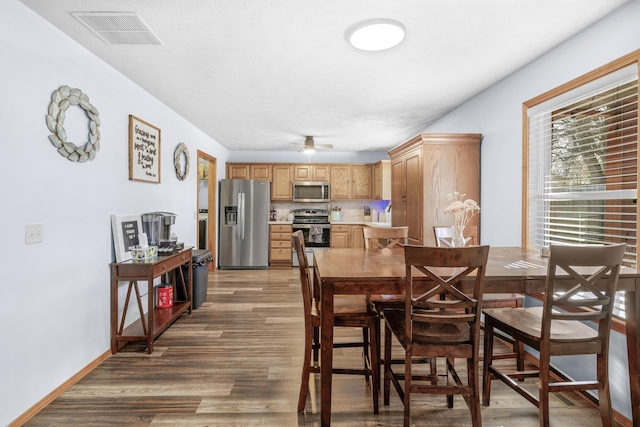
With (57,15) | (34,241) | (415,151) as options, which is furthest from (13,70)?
(415,151)

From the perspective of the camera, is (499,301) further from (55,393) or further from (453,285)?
(55,393)

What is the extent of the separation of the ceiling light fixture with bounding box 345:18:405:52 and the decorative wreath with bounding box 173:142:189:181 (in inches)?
108

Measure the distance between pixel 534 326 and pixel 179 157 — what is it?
4053 millimetres

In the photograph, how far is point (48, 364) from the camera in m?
2.07

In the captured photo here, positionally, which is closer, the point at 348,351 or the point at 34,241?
the point at 34,241

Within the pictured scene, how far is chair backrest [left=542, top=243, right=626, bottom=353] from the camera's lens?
1.49 meters

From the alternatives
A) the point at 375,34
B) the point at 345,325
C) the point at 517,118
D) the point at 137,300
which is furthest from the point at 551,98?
the point at 137,300

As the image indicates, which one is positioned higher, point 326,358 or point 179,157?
point 179,157

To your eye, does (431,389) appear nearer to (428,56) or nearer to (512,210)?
(512,210)

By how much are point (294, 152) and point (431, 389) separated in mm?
5829

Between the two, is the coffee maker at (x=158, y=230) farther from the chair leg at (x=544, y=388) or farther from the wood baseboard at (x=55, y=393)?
the chair leg at (x=544, y=388)

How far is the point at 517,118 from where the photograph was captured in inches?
113

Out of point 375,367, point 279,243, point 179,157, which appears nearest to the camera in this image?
point 375,367

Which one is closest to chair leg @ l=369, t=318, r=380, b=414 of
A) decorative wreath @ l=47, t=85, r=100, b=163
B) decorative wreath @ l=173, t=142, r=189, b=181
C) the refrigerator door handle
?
decorative wreath @ l=47, t=85, r=100, b=163
